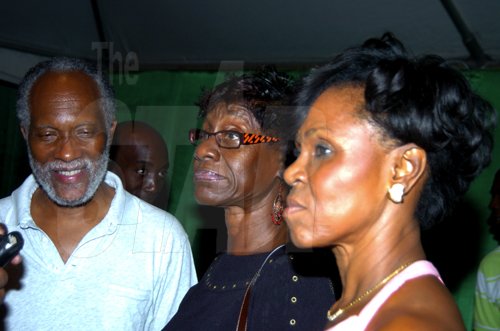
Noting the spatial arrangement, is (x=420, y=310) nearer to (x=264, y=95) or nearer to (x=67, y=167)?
(x=264, y=95)

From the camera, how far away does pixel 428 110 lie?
1179 millimetres

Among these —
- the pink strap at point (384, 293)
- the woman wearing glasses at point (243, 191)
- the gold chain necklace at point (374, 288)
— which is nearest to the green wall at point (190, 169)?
the woman wearing glasses at point (243, 191)

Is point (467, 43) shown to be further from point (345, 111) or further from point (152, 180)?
point (345, 111)

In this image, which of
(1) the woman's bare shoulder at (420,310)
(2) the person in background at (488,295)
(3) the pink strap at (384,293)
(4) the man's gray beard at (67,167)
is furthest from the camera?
(2) the person in background at (488,295)

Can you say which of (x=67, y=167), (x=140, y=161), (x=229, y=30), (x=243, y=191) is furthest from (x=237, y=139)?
(x=229, y=30)

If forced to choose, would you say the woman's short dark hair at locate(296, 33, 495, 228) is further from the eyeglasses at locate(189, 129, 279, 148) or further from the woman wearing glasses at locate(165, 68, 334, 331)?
the eyeglasses at locate(189, 129, 279, 148)

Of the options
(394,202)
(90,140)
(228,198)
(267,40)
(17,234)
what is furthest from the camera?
(267,40)

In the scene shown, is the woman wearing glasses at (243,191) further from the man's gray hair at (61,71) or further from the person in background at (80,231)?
the man's gray hair at (61,71)

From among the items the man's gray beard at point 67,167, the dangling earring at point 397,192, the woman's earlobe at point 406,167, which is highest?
the man's gray beard at point 67,167

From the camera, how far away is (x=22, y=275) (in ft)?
6.57

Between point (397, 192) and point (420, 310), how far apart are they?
23cm

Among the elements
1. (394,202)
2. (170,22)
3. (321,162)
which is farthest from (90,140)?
(170,22)

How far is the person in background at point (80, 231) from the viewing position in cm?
196

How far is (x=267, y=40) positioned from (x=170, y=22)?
568 millimetres
